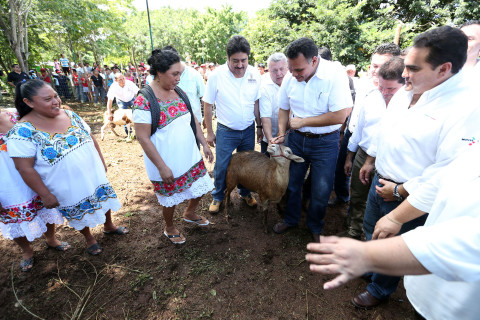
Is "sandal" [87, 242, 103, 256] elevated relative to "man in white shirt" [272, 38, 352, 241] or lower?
lower

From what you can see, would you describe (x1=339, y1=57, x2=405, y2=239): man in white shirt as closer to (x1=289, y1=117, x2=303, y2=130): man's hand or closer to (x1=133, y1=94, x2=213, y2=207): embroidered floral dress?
(x1=289, y1=117, x2=303, y2=130): man's hand

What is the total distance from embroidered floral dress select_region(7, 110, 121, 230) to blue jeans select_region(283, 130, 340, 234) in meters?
2.48

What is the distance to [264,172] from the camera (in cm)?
325

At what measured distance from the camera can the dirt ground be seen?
2.39m

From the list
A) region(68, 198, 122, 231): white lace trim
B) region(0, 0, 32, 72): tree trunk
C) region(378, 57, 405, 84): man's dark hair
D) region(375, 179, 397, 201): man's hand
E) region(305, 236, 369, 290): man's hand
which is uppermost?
region(0, 0, 32, 72): tree trunk

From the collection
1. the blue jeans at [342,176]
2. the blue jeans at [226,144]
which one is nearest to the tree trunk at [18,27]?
the blue jeans at [226,144]

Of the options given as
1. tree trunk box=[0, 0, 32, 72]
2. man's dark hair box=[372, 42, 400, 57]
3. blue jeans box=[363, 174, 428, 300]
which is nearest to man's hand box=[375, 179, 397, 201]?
blue jeans box=[363, 174, 428, 300]

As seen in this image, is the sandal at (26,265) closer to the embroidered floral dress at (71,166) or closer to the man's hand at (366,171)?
the embroidered floral dress at (71,166)

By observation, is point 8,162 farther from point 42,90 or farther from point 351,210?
point 351,210

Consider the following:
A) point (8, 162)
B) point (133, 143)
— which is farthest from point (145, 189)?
point (133, 143)

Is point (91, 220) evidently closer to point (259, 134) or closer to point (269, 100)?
point (259, 134)

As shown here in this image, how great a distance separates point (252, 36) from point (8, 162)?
18703 mm

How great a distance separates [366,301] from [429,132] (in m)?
1.81

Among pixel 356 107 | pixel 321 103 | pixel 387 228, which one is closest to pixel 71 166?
pixel 321 103
